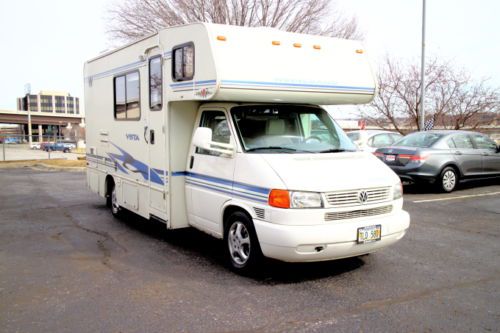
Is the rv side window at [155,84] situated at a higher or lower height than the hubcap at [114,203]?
higher

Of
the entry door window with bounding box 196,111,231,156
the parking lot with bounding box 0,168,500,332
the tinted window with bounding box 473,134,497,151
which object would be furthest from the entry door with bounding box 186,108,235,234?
the tinted window with bounding box 473,134,497,151

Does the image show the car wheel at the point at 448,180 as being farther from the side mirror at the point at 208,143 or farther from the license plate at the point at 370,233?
the side mirror at the point at 208,143

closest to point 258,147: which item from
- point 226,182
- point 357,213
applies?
point 226,182

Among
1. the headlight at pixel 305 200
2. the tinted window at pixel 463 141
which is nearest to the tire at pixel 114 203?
the headlight at pixel 305 200

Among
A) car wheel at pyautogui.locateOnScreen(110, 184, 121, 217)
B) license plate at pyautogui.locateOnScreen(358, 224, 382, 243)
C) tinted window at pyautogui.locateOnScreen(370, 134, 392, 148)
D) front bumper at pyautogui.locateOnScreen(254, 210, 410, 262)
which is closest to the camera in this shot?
front bumper at pyautogui.locateOnScreen(254, 210, 410, 262)

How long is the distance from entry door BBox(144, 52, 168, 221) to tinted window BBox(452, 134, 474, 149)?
8.26 metres

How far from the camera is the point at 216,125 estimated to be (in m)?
6.16

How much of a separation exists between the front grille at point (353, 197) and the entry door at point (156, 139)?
2598 millimetres

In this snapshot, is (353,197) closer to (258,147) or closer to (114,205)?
(258,147)

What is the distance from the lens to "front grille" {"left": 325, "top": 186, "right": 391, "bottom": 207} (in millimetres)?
4977

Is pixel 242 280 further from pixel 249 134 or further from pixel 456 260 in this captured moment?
pixel 456 260

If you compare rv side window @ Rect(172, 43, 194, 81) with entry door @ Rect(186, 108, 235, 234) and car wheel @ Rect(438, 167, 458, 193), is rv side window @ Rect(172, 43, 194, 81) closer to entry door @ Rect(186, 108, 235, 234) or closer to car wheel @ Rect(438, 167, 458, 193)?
entry door @ Rect(186, 108, 235, 234)

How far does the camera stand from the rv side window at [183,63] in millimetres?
5895

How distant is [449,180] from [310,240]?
26.5 feet
